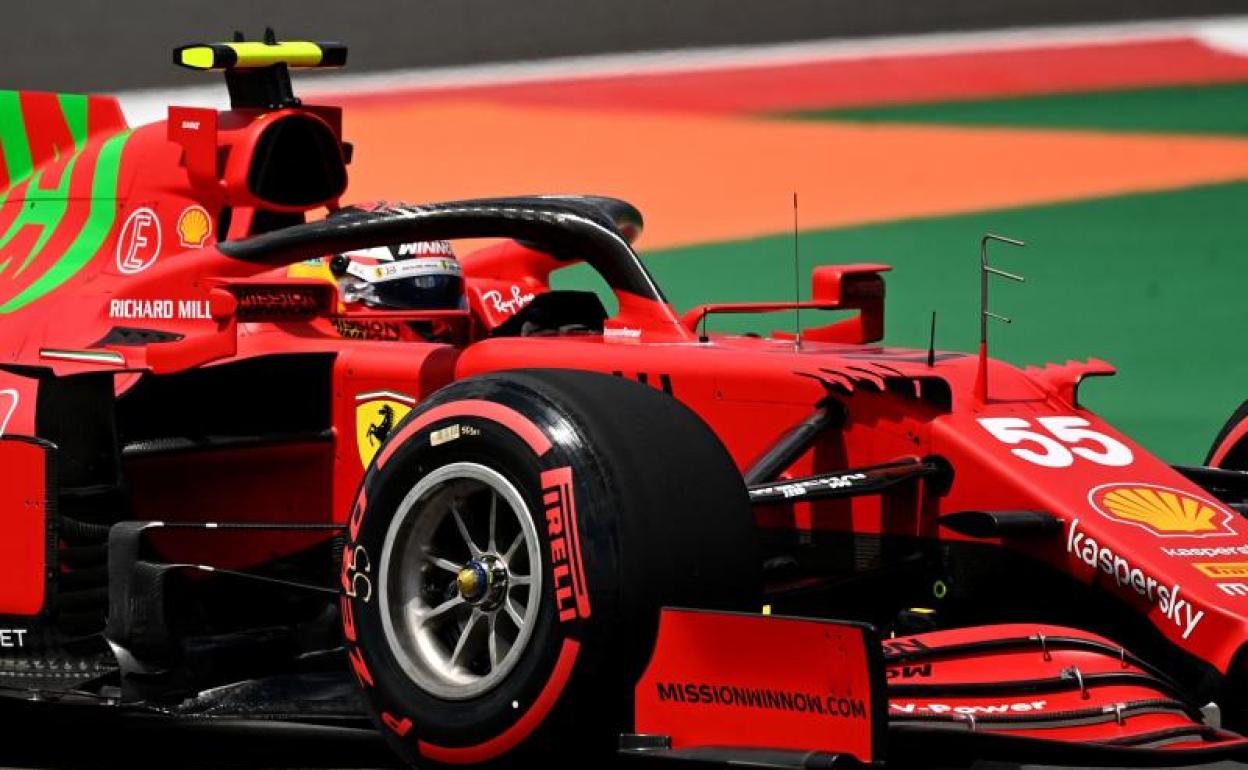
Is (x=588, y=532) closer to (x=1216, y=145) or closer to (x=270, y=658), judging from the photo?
(x=270, y=658)

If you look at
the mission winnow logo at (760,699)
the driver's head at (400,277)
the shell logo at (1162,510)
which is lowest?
the mission winnow logo at (760,699)

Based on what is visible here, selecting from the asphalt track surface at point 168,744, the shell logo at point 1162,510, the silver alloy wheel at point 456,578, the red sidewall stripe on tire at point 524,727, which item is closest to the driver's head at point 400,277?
the asphalt track surface at point 168,744

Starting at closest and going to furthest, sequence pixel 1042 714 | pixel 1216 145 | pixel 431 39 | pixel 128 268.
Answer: pixel 1042 714 < pixel 128 268 < pixel 1216 145 < pixel 431 39

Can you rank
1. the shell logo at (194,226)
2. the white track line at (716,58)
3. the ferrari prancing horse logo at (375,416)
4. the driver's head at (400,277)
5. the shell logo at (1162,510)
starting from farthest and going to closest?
the white track line at (716,58)
the driver's head at (400,277)
the shell logo at (194,226)
the ferrari prancing horse logo at (375,416)
the shell logo at (1162,510)

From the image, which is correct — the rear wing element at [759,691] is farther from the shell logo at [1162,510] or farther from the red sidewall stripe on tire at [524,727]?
the shell logo at [1162,510]

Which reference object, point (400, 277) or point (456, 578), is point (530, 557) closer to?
point (456, 578)

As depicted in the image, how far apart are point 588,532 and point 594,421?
0.32 meters

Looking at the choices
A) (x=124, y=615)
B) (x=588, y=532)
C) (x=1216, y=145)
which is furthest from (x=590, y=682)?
(x=1216, y=145)

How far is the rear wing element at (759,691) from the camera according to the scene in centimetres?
546

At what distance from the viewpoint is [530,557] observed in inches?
240

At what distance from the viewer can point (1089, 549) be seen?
6.41 m

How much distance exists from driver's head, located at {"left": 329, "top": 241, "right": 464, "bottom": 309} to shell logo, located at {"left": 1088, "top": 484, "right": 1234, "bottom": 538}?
3121 millimetres

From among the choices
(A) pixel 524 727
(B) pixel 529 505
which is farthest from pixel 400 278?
(A) pixel 524 727

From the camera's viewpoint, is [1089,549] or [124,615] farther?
[124,615]
